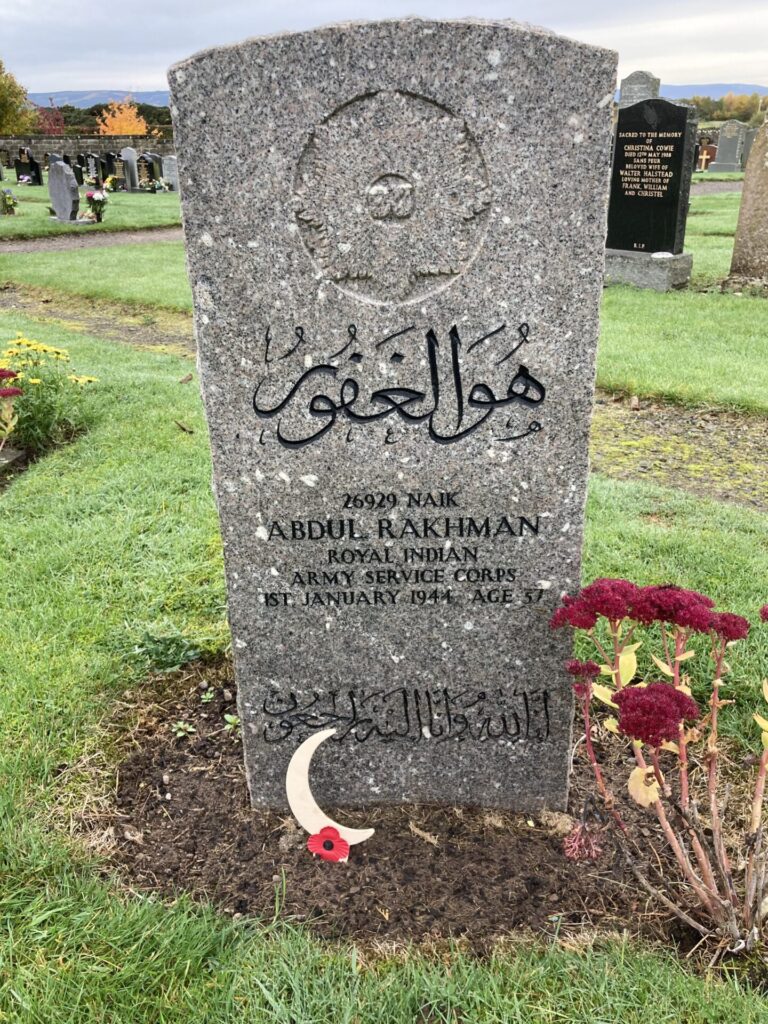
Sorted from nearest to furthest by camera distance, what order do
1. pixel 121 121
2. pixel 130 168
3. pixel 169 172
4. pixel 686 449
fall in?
pixel 686 449 < pixel 130 168 < pixel 169 172 < pixel 121 121

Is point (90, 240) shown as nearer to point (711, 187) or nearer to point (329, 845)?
point (329, 845)

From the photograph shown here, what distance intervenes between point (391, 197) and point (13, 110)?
46095 mm

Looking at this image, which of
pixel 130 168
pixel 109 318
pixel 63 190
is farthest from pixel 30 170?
pixel 109 318

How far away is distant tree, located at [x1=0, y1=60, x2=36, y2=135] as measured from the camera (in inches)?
1564

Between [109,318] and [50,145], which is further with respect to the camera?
[50,145]

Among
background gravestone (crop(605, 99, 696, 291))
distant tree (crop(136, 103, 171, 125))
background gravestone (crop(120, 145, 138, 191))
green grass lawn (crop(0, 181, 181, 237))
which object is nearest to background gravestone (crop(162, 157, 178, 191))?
background gravestone (crop(120, 145, 138, 191))

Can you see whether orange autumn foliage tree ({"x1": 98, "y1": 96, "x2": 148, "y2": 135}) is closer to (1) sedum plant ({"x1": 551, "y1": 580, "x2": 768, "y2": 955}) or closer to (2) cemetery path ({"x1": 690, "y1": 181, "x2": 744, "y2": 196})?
(2) cemetery path ({"x1": 690, "y1": 181, "x2": 744, "y2": 196})

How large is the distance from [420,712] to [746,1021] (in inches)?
45.4

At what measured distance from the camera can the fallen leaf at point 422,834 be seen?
2.56 m

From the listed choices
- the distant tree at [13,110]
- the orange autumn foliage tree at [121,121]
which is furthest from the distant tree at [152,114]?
the distant tree at [13,110]

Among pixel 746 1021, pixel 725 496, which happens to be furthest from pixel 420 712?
pixel 725 496

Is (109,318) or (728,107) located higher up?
(728,107)

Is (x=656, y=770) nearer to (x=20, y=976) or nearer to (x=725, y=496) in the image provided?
(x=20, y=976)

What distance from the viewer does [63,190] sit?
18234 mm
